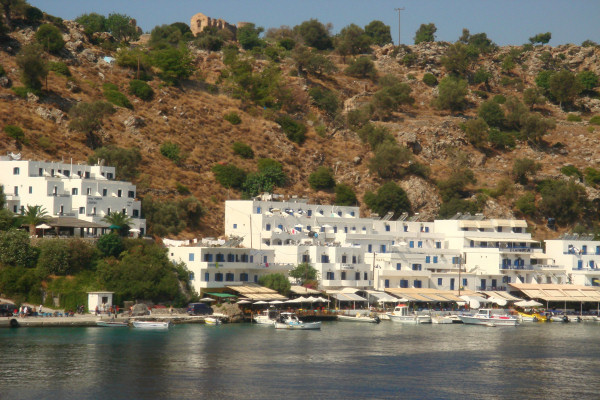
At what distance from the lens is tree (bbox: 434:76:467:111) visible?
16225 cm

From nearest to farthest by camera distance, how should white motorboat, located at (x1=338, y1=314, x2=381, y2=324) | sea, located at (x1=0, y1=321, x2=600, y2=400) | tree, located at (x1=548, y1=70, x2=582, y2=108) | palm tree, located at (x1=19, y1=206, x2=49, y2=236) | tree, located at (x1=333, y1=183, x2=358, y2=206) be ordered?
sea, located at (x1=0, y1=321, x2=600, y2=400) < palm tree, located at (x1=19, y1=206, x2=49, y2=236) < white motorboat, located at (x1=338, y1=314, x2=381, y2=324) < tree, located at (x1=333, y1=183, x2=358, y2=206) < tree, located at (x1=548, y1=70, x2=582, y2=108)

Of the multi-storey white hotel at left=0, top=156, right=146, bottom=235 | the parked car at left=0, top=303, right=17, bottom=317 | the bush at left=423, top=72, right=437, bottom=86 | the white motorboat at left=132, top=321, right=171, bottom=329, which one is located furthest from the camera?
the bush at left=423, top=72, right=437, bottom=86

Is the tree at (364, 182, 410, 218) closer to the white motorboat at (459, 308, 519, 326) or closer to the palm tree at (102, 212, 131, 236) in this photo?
the white motorboat at (459, 308, 519, 326)

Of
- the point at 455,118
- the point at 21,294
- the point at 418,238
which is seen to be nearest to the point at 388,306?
the point at 418,238

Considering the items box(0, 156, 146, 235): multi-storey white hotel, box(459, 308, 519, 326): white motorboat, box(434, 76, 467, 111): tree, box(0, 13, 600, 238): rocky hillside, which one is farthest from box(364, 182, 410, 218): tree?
box(434, 76, 467, 111): tree

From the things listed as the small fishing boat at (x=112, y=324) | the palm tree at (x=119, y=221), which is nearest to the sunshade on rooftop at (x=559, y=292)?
the palm tree at (x=119, y=221)

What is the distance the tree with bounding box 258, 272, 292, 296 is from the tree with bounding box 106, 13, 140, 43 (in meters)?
91.6

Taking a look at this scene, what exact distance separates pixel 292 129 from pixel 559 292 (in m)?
51.2

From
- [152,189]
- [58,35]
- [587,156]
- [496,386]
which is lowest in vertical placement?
[496,386]

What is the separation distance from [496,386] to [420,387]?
5079 millimetres

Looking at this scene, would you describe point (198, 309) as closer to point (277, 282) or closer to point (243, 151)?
point (277, 282)

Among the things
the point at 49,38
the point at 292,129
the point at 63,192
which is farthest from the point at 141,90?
the point at 63,192

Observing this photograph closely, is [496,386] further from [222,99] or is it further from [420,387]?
[222,99]

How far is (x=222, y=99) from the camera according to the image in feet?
475
